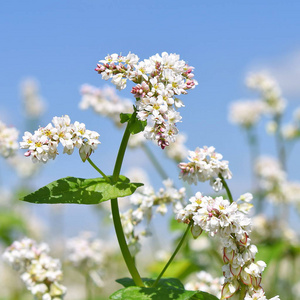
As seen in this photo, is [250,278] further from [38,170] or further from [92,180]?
[38,170]

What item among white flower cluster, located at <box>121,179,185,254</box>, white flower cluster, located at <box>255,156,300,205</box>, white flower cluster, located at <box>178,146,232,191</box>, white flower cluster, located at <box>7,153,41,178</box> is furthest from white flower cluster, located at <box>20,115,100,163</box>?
white flower cluster, located at <box>7,153,41,178</box>

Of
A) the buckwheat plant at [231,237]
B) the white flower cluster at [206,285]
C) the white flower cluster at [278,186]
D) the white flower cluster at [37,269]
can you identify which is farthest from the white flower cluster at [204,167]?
the white flower cluster at [278,186]

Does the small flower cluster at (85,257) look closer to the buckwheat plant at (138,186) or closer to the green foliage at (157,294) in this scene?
the buckwheat plant at (138,186)

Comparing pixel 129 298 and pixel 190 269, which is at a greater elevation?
pixel 190 269

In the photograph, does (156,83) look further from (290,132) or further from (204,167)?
(290,132)

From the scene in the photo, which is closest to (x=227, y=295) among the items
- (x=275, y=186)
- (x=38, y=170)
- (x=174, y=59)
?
(x=174, y=59)

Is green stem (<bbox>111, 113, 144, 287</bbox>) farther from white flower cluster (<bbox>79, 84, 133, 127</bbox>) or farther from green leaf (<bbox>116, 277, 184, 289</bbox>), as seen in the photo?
white flower cluster (<bbox>79, 84, 133, 127</bbox>)

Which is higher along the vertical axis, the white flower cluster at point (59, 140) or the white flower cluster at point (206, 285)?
the white flower cluster at point (59, 140)
